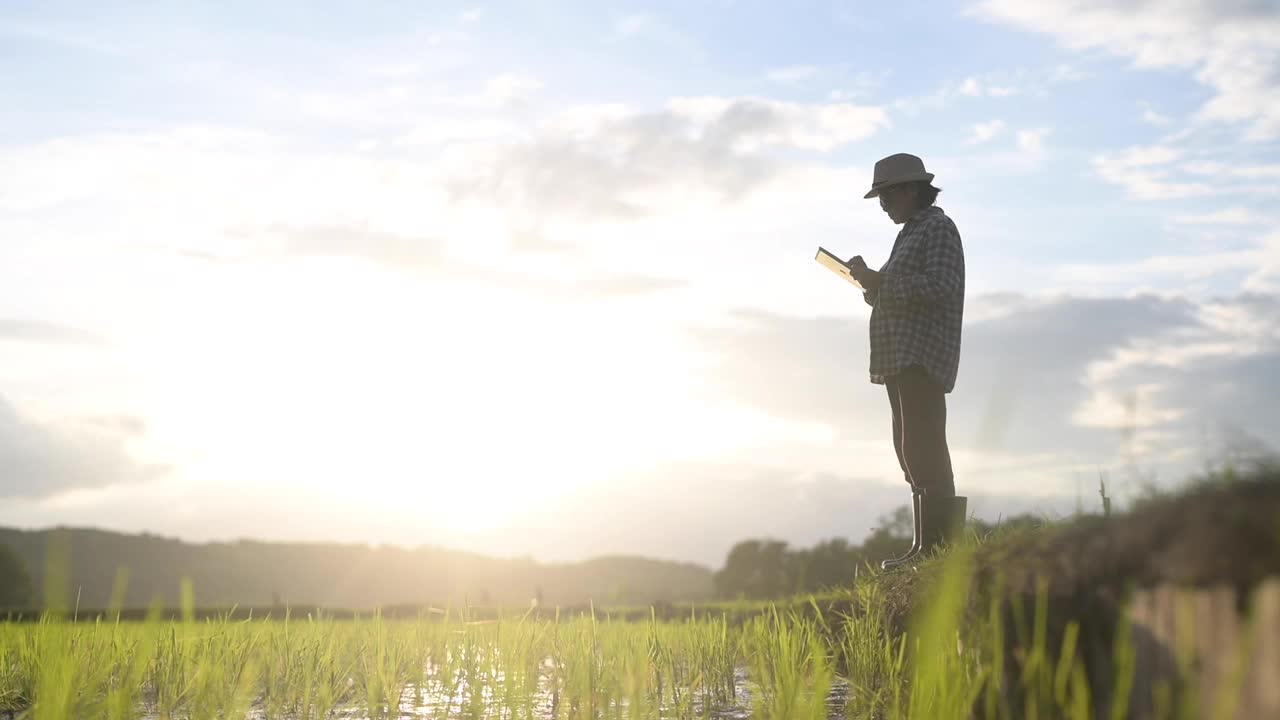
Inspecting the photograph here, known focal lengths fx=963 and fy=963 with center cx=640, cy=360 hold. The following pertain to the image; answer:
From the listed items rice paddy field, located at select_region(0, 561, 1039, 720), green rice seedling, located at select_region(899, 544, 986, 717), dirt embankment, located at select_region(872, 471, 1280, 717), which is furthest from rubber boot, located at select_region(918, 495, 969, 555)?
dirt embankment, located at select_region(872, 471, 1280, 717)

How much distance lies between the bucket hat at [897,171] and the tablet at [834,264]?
38 centimetres

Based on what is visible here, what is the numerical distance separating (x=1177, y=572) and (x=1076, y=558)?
37cm

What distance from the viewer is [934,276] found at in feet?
15.3

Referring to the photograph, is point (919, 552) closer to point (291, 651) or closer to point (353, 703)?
point (353, 703)

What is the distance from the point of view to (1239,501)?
5.01 ft

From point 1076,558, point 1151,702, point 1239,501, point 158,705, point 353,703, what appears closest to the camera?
point 1239,501

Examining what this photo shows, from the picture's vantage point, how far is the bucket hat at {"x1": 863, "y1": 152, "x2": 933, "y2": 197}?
492 centimetres

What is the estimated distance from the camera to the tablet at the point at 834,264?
5.01 meters

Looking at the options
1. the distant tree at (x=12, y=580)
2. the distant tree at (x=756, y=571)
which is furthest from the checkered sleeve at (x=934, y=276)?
the distant tree at (x=12, y=580)

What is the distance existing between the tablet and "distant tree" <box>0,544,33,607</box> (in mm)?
17930

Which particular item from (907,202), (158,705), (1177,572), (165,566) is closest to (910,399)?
(907,202)

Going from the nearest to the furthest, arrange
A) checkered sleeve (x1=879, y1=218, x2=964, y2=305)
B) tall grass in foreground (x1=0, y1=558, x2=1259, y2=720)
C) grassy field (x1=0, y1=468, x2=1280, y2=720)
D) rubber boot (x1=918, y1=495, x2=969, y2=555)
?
grassy field (x1=0, y1=468, x2=1280, y2=720) < tall grass in foreground (x1=0, y1=558, x2=1259, y2=720) < rubber boot (x1=918, y1=495, x2=969, y2=555) < checkered sleeve (x1=879, y1=218, x2=964, y2=305)

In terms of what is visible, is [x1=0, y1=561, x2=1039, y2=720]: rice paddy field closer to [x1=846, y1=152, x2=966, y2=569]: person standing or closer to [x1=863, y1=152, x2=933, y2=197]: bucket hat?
[x1=846, y1=152, x2=966, y2=569]: person standing

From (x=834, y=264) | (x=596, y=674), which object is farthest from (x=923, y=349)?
(x=596, y=674)
